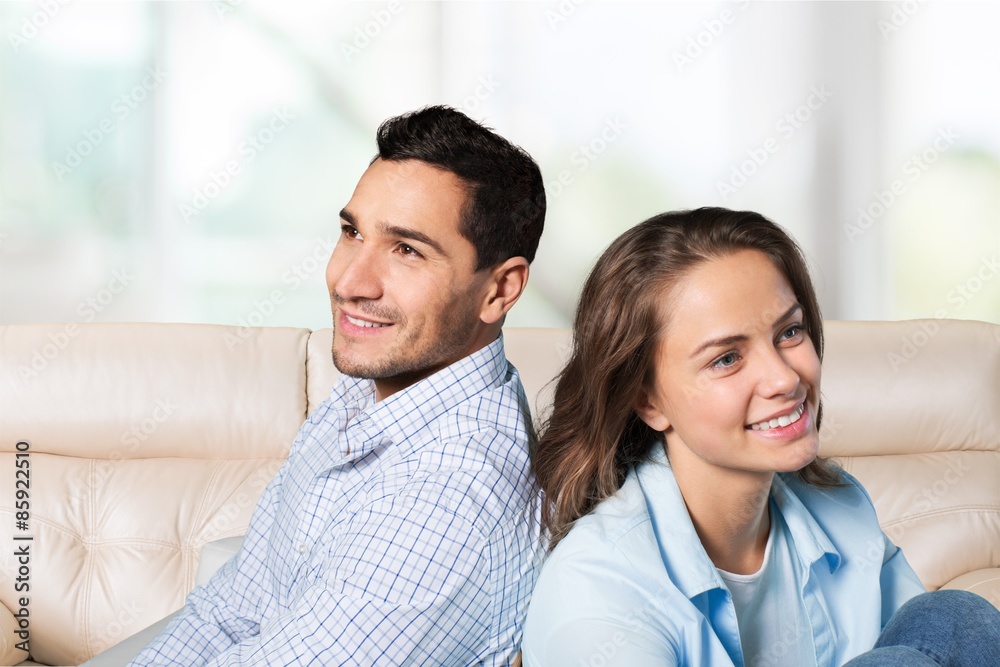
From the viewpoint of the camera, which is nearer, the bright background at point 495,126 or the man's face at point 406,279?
the man's face at point 406,279

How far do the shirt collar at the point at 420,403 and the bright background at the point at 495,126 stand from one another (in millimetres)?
1756

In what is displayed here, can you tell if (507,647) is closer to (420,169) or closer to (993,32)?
(420,169)

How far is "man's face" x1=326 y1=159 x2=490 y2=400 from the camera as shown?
123cm

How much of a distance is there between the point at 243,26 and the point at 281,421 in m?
1.34

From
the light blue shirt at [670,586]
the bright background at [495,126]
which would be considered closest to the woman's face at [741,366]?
the light blue shirt at [670,586]

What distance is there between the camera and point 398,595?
1023 millimetres

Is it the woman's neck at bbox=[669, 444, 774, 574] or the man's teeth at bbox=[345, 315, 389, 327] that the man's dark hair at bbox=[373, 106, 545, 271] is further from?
the woman's neck at bbox=[669, 444, 774, 574]

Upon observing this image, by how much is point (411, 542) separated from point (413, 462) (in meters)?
0.14

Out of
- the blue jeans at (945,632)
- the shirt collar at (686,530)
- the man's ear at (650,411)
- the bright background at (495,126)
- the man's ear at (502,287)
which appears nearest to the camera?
the blue jeans at (945,632)

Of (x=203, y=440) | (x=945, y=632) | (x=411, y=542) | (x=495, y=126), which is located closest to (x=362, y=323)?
(x=411, y=542)

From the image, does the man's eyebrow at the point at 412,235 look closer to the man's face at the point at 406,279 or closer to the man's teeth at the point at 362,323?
the man's face at the point at 406,279

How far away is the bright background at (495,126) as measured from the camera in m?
2.90

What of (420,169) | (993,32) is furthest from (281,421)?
(993,32)

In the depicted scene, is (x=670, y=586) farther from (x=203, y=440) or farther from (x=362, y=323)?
(x=203, y=440)
